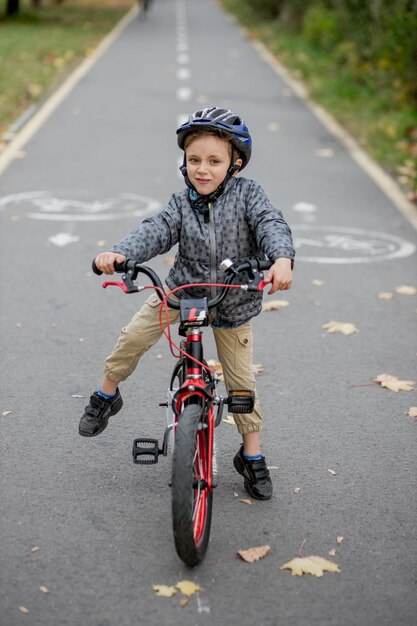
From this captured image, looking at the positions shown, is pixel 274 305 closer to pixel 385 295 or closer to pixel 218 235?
pixel 385 295

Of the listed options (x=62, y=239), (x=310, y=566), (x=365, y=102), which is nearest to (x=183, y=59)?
(x=365, y=102)

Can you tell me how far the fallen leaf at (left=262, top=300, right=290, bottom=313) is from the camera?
7.25 metres

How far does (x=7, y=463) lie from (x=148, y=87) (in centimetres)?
1447

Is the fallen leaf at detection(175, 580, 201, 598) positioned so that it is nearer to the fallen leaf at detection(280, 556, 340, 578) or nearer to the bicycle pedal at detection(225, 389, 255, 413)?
the fallen leaf at detection(280, 556, 340, 578)

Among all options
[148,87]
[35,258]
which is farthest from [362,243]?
[148,87]

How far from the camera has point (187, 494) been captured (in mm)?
3686

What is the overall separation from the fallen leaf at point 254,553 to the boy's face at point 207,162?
4.54ft

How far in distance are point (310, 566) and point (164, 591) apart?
22.3 inches

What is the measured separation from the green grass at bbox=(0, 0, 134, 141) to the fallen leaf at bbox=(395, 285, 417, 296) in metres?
7.64

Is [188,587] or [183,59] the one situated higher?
[183,59]

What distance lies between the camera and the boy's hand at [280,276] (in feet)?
12.5

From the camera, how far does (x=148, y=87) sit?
18406 mm

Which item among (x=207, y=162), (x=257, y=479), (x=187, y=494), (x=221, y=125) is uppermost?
(x=221, y=125)

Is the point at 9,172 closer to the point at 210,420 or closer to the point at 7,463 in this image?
the point at 7,463
